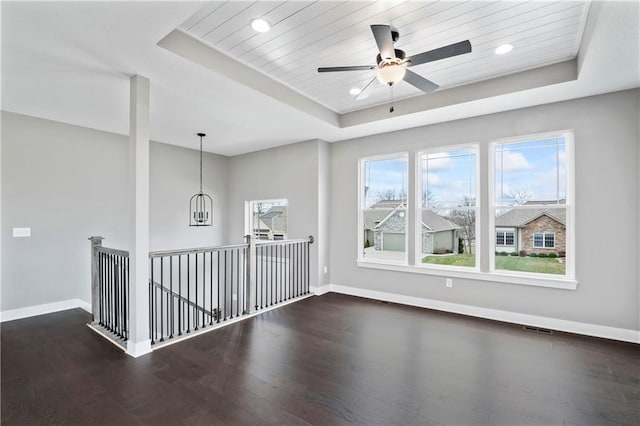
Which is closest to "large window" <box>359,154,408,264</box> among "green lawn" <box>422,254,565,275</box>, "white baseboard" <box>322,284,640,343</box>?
"white baseboard" <box>322,284,640,343</box>

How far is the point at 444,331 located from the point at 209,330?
9.45 feet

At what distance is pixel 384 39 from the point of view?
2.27 metres

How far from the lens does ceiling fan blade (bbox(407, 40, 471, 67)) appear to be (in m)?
2.30

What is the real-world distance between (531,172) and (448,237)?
4.53 feet

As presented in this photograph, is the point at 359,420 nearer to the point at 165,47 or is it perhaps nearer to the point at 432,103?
the point at 165,47

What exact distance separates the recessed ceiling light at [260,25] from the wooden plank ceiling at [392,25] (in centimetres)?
4

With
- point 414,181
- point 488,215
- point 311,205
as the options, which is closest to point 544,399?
point 488,215

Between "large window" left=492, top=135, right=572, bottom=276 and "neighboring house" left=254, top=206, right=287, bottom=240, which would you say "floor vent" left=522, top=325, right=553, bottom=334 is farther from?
"neighboring house" left=254, top=206, right=287, bottom=240

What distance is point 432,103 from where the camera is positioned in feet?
13.0

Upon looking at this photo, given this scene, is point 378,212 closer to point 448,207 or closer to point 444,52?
point 448,207

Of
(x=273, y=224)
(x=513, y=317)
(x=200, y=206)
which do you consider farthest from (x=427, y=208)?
(x=200, y=206)

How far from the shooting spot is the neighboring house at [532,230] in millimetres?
3793

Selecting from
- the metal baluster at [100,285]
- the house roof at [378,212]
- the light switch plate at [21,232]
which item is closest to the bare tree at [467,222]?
the house roof at [378,212]

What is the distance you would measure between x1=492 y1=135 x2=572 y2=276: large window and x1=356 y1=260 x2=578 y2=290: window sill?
5.0 inches
